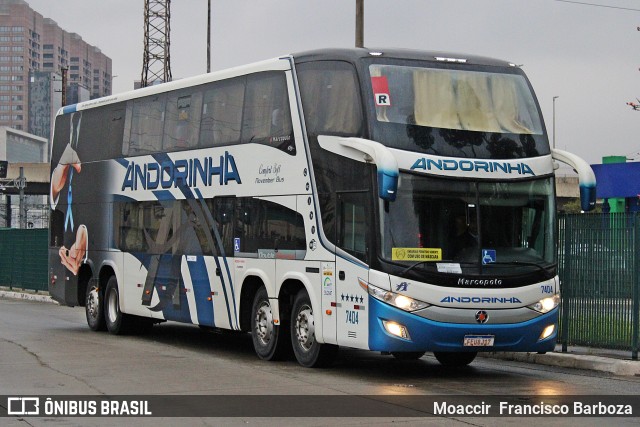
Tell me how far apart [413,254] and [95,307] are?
1027 centimetres

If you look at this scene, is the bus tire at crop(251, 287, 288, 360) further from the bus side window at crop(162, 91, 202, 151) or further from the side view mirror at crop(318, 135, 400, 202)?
the bus side window at crop(162, 91, 202, 151)

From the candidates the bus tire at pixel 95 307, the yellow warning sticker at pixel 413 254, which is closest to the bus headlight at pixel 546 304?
the yellow warning sticker at pixel 413 254

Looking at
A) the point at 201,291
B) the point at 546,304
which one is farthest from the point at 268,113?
the point at 546,304

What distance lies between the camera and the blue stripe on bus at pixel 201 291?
18.6m

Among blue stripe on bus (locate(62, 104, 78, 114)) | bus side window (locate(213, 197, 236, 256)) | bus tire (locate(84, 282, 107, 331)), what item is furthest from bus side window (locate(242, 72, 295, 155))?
blue stripe on bus (locate(62, 104, 78, 114))

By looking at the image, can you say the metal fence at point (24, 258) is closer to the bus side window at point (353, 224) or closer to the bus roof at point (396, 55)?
the bus roof at point (396, 55)

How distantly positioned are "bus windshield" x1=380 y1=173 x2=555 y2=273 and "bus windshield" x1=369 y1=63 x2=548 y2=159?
47cm

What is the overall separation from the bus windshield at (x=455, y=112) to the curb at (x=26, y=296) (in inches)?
912

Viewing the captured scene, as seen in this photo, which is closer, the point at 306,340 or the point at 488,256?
the point at 488,256

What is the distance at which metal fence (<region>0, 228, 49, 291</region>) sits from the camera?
127 ft

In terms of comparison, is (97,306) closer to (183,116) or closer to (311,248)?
(183,116)

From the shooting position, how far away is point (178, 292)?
64.5ft

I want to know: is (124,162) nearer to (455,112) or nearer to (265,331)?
(265,331)

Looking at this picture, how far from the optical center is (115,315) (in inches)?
877
